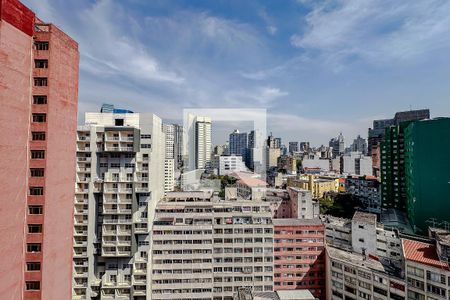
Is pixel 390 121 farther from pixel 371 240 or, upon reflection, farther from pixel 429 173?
pixel 371 240

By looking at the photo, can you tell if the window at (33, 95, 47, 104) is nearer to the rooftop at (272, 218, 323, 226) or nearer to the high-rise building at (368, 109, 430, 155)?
the rooftop at (272, 218, 323, 226)

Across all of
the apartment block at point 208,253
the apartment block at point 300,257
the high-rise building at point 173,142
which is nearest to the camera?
the apartment block at point 208,253

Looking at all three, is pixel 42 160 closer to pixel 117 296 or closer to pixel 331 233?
pixel 117 296

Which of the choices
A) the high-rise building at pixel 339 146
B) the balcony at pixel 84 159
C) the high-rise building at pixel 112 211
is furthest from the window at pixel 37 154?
the high-rise building at pixel 339 146

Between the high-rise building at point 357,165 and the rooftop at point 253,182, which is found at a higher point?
the high-rise building at point 357,165

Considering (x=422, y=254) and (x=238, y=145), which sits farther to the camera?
(x=238, y=145)

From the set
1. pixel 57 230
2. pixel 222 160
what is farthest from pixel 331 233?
pixel 222 160

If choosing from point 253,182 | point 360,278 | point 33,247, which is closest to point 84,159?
point 33,247

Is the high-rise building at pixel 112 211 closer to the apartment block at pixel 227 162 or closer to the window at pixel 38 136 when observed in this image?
the window at pixel 38 136
